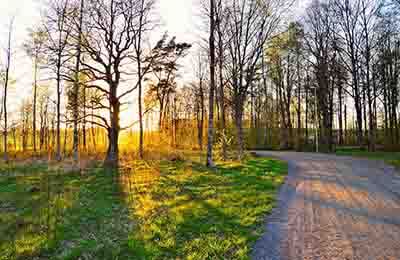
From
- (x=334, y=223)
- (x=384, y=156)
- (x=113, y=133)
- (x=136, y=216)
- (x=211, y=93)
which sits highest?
(x=211, y=93)

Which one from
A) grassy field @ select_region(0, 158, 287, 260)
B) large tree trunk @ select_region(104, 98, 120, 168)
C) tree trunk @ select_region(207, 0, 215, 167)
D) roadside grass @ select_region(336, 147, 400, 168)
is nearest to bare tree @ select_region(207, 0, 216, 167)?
tree trunk @ select_region(207, 0, 215, 167)

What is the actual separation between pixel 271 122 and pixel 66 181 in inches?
1200

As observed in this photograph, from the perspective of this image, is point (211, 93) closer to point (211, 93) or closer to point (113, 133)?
point (211, 93)

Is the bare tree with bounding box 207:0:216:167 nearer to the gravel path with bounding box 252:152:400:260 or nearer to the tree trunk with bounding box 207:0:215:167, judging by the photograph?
the tree trunk with bounding box 207:0:215:167

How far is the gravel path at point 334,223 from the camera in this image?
4.10 m

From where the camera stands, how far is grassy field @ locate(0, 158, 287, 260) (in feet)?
14.8

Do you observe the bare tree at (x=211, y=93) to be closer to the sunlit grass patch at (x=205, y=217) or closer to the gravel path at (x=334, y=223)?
the sunlit grass patch at (x=205, y=217)

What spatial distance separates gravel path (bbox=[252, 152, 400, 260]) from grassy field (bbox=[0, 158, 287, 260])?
40 centimetres

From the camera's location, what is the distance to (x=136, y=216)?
21.2 feet

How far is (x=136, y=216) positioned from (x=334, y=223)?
168 inches

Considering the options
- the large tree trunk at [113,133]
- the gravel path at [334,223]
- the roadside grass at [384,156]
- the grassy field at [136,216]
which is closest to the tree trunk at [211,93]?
the grassy field at [136,216]

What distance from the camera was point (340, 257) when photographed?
391cm

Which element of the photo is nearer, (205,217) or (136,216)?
(205,217)

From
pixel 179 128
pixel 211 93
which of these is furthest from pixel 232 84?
pixel 179 128
